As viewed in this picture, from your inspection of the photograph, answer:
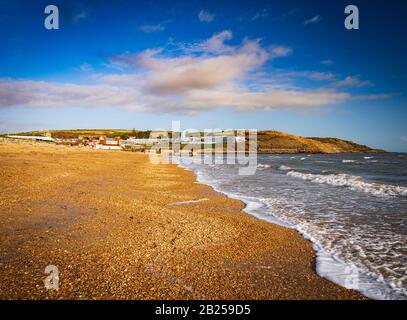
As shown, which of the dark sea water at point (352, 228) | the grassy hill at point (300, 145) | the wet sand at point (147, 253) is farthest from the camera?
the grassy hill at point (300, 145)

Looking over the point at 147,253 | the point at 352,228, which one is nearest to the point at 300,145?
the point at 352,228

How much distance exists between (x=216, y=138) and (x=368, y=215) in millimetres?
119916

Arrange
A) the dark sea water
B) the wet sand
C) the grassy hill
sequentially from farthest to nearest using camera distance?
1. the grassy hill
2. the dark sea water
3. the wet sand

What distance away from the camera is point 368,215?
32.3 ft

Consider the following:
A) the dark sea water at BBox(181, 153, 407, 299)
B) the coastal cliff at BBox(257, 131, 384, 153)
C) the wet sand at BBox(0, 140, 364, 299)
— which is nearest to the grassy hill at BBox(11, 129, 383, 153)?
the coastal cliff at BBox(257, 131, 384, 153)

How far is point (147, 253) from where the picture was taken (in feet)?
17.9

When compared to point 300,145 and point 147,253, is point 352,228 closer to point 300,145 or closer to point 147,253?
point 147,253

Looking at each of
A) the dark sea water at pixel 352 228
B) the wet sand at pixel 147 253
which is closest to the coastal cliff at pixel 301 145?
the dark sea water at pixel 352 228

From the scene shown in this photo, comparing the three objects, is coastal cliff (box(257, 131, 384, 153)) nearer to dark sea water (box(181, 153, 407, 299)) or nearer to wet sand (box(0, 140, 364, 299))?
dark sea water (box(181, 153, 407, 299))

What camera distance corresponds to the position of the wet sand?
4156 millimetres

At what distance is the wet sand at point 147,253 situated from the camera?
13.6 feet

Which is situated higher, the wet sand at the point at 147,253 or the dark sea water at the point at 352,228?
the wet sand at the point at 147,253

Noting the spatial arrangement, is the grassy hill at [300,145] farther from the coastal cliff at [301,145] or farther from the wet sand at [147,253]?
the wet sand at [147,253]
